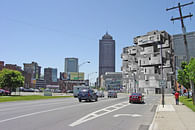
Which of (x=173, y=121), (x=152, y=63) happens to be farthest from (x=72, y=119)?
(x=152, y=63)

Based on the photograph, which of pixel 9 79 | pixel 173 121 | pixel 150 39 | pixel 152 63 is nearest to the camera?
pixel 173 121

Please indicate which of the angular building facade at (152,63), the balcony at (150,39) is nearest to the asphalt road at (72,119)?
the angular building facade at (152,63)

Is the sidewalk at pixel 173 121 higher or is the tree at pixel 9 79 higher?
the tree at pixel 9 79

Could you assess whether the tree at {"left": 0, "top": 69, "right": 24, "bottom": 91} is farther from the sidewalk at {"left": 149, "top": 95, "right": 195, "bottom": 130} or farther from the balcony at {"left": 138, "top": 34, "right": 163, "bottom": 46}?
the balcony at {"left": 138, "top": 34, "right": 163, "bottom": 46}

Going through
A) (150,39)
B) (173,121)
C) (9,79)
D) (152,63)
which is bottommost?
(173,121)

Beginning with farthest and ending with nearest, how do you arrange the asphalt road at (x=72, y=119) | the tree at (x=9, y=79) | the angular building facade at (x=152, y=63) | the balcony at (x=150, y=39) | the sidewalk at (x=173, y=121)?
1. the angular building facade at (x=152, y=63)
2. the balcony at (x=150, y=39)
3. the tree at (x=9, y=79)
4. the sidewalk at (x=173, y=121)
5. the asphalt road at (x=72, y=119)

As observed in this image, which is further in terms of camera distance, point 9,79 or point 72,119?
point 9,79

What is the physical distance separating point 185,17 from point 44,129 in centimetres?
2151

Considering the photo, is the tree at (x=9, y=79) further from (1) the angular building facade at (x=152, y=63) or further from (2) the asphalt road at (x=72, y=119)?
(1) the angular building facade at (x=152, y=63)

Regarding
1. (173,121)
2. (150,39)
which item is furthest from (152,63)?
(173,121)

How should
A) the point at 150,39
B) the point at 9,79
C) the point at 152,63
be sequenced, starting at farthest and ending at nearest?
1. the point at 150,39
2. the point at 152,63
3. the point at 9,79

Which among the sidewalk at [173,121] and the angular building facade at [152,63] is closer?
the sidewalk at [173,121]

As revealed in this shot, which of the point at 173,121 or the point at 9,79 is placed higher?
the point at 9,79

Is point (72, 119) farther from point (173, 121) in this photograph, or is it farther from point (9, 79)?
point (9, 79)
